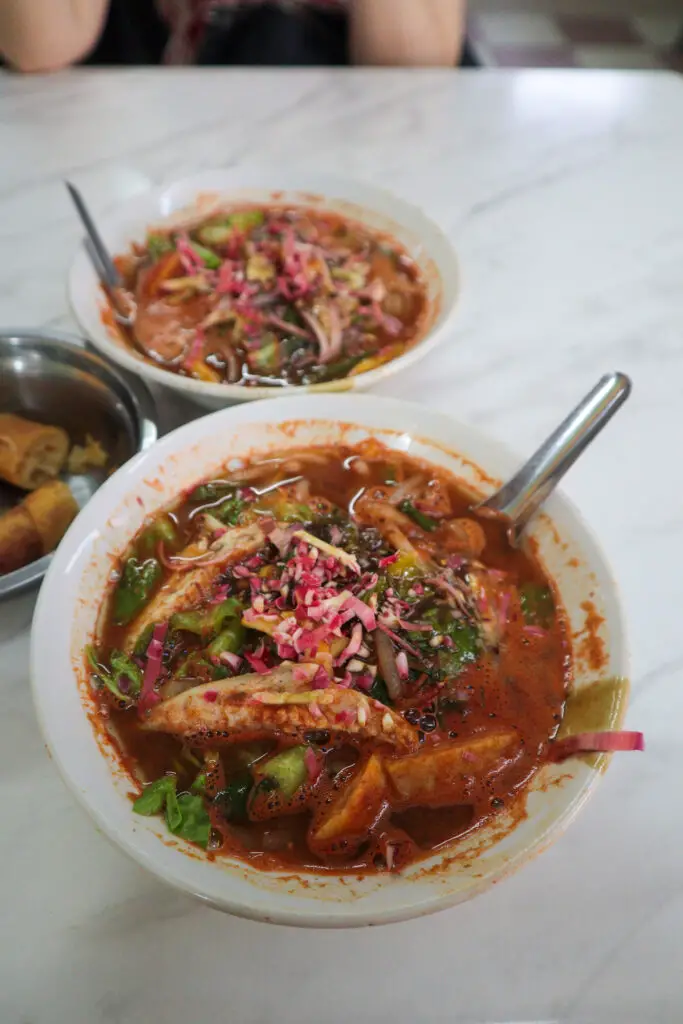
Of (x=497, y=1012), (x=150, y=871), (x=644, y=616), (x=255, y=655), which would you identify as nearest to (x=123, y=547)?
(x=255, y=655)

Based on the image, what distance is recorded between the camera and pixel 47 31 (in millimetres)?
2959

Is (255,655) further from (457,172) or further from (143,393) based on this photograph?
(457,172)

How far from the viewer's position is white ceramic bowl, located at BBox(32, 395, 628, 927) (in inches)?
39.1

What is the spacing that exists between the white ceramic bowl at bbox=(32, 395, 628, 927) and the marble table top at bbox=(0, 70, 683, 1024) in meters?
0.24

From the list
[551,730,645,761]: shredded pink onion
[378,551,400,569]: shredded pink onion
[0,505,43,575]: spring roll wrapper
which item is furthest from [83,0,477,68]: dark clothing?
[551,730,645,761]: shredded pink onion

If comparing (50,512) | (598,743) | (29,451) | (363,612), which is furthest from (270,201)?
(598,743)

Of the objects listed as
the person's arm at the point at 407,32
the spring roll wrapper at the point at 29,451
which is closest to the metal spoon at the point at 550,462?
the spring roll wrapper at the point at 29,451

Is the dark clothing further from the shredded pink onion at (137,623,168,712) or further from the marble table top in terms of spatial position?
the shredded pink onion at (137,623,168,712)

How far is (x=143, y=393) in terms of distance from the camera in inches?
73.1

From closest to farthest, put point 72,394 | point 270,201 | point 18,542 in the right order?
point 18,542, point 72,394, point 270,201

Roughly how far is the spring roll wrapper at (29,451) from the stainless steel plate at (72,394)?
0.16 ft

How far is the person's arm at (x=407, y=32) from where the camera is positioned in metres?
3.16

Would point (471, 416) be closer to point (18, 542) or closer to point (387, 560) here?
point (387, 560)

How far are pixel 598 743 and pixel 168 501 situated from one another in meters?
0.96
